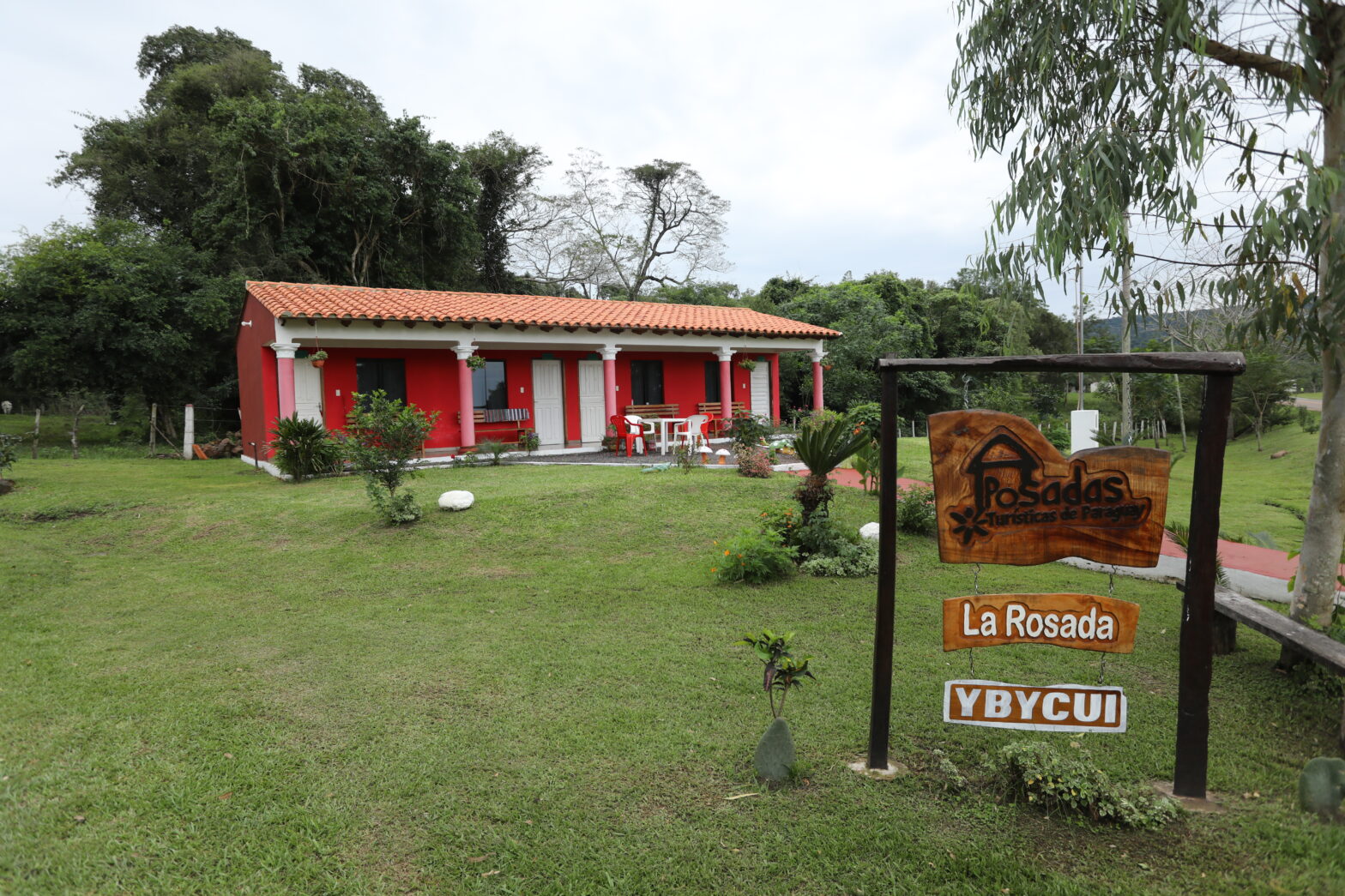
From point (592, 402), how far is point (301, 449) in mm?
Answer: 7033

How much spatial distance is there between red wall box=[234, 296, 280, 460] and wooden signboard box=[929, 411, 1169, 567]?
13.3 m

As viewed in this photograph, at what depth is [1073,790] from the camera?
295 centimetres

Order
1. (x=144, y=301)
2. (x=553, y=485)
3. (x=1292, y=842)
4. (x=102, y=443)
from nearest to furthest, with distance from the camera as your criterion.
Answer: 1. (x=1292, y=842)
2. (x=553, y=485)
3. (x=144, y=301)
4. (x=102, y=443)

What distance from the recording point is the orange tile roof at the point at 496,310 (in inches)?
549

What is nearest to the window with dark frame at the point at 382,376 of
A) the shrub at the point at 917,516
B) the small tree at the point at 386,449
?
the small tree at the point at 386,449

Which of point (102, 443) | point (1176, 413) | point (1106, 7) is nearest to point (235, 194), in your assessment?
point (102, 443)

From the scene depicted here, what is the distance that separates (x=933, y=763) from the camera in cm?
339

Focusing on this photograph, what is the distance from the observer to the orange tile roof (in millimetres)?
13938

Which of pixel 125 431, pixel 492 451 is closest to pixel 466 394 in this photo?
pixel 492 451

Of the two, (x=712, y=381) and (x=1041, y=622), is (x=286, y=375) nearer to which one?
(x=712, y=381)

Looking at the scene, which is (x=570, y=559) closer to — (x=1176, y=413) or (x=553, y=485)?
(x=553, y=485)

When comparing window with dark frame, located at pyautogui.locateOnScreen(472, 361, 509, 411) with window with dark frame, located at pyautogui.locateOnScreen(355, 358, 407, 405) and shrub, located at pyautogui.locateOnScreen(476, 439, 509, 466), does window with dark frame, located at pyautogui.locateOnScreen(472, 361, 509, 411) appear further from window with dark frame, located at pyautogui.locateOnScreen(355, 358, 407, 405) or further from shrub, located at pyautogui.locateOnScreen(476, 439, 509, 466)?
shrub, located at pyautogui.locateOnScreen(476, 439, 509, 466)

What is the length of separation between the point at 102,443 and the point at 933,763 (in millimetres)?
24512

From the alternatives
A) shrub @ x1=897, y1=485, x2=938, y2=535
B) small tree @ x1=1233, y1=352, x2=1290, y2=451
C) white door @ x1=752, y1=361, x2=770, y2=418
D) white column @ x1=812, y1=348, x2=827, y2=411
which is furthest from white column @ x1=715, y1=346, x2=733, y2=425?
small tree @ x1=1233, y1=352, x2=1290, y2=451
